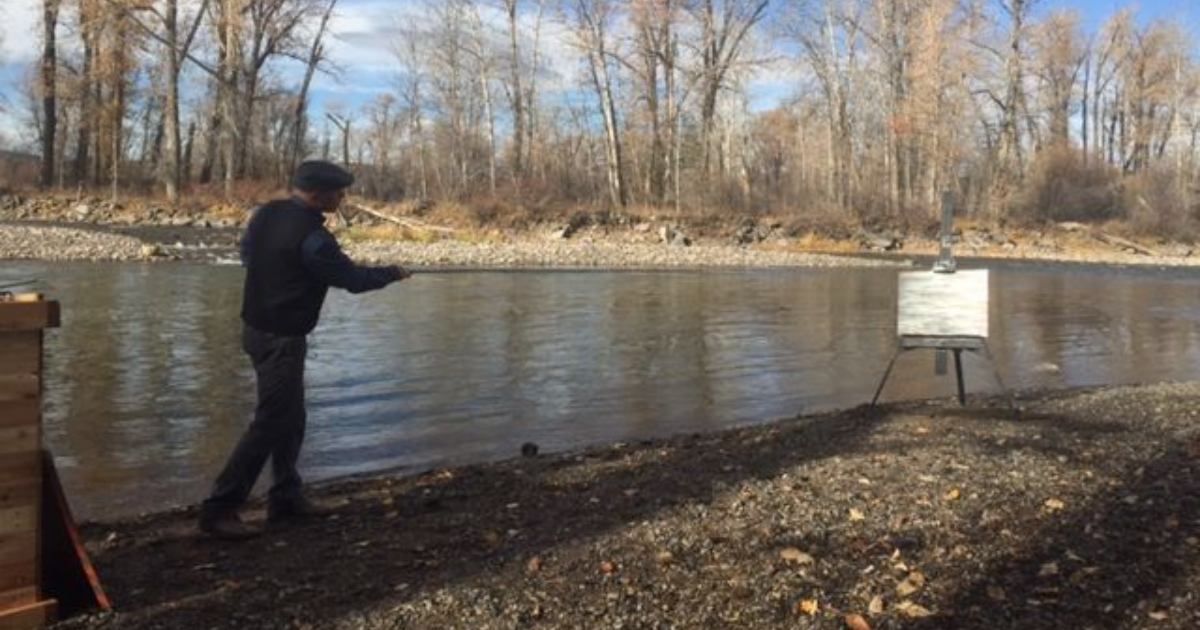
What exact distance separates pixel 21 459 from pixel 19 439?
3.2 inches

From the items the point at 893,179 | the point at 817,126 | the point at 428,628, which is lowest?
the point at 428,628

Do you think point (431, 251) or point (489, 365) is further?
point (431, 251)

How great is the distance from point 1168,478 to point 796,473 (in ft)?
7.33

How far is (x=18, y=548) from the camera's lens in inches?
170

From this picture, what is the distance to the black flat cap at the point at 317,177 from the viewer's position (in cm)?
591

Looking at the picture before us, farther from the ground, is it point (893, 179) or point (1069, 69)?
point (1069, 69)

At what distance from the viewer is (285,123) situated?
2653 inches

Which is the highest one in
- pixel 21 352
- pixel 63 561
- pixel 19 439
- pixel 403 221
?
pixel 403 221

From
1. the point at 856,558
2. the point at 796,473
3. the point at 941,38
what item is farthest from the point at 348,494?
the point at 941,38

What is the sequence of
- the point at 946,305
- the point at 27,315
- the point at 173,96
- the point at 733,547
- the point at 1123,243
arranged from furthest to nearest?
the point at 1123,243 < the point at 173,96 < the point at 946,305 < the point at 733,547 < the point at 27,315

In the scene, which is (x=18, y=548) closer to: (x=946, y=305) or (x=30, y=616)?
(x=30, y=616)

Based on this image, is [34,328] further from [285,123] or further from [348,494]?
[285,123]

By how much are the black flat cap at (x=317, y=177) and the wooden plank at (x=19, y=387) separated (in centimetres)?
194

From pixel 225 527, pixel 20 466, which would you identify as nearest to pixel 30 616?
pixel 20 466
